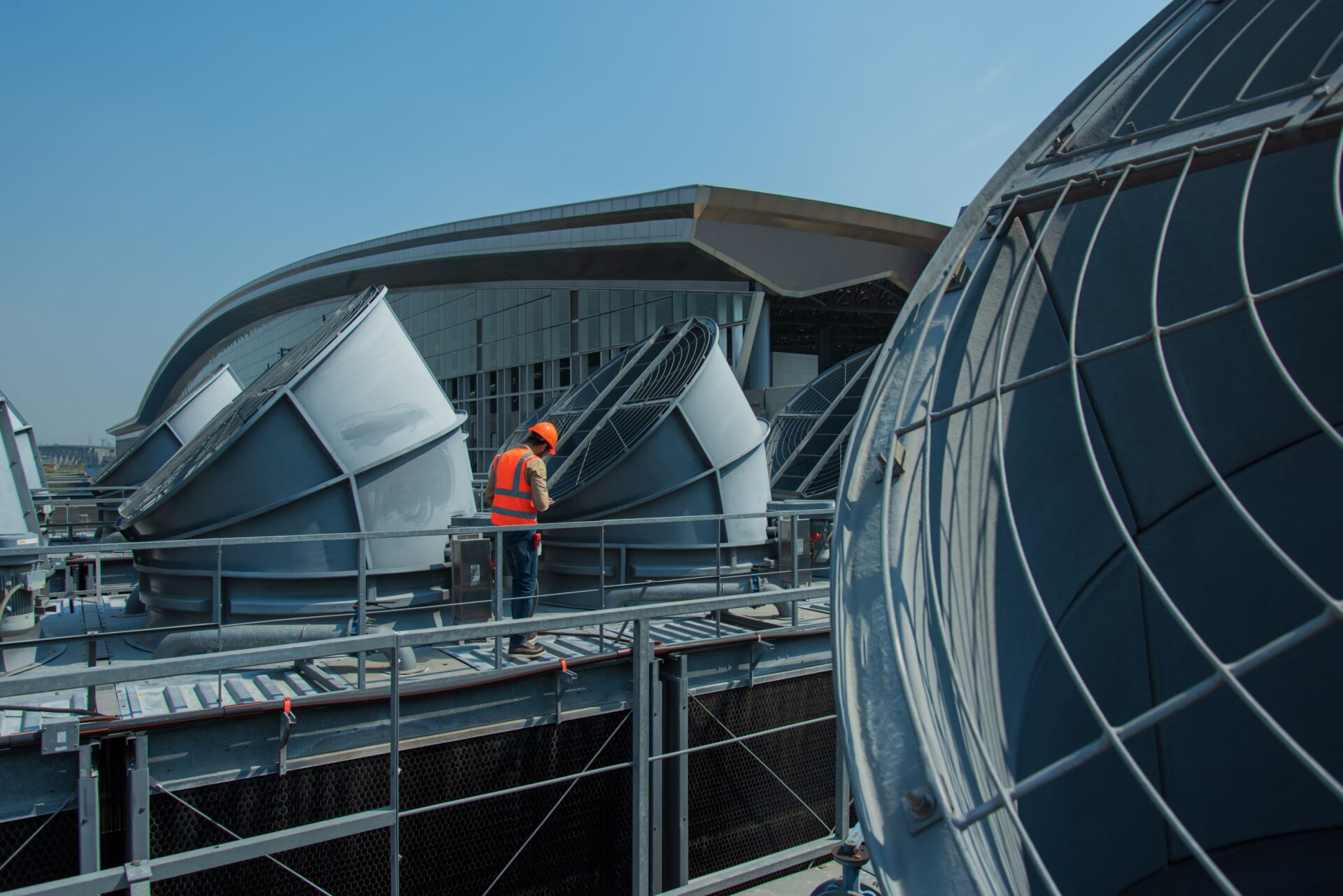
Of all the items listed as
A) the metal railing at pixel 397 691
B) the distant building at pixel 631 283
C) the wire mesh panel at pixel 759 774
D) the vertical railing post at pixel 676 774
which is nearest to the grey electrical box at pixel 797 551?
the metal railing at pixel 397 691

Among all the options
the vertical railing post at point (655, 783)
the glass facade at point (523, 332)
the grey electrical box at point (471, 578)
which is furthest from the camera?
the glass facade at point (523, 332)

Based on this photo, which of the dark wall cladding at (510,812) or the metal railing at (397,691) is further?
the dark wall cladding at (510,812)

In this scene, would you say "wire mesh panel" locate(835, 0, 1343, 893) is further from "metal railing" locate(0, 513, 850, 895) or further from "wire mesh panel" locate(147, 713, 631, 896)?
"wire mesh panel" locate(147, 713, 631, 896)

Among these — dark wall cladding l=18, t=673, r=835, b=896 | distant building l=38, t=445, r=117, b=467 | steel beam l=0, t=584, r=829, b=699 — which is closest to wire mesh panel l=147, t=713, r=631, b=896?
dark wall cladding l=18, t=673, r=835, b=896

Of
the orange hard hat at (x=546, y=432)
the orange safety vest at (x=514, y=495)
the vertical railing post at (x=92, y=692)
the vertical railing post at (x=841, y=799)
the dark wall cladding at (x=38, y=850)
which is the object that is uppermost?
the orange hard hat at (x=546, y=432)

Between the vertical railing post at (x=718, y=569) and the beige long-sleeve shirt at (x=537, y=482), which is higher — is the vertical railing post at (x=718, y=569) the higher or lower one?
the lower one

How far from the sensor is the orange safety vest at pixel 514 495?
700 cm

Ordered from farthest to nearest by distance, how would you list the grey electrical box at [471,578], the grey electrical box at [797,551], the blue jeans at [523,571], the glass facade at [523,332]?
the glass facade at [523,332] < the grey electrical box at [797,551] < the grey electrical box at [471,578] < the blue jeans at [523,571]

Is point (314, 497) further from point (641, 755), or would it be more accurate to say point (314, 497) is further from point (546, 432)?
point (641, 755)

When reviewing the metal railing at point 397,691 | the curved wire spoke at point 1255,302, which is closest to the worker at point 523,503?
the metal railing at point 397,691

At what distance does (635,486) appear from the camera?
965 centimetres

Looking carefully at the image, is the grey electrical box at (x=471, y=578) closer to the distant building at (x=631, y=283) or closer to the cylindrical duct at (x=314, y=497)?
the cylindrical duct at (x=314, y=497)

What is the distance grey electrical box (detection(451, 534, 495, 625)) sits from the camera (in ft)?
24.0

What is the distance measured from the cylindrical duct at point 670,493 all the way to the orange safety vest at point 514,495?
2187mm
